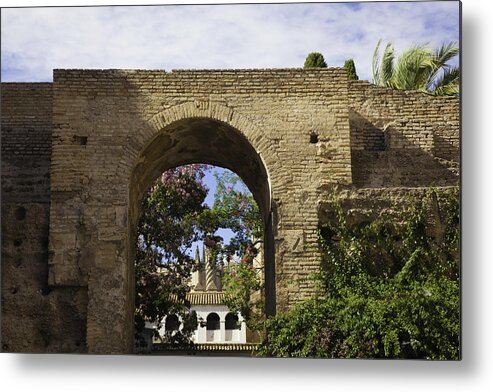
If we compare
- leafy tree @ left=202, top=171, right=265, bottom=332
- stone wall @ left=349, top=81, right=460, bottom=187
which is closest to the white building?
leafy tree @ left=202, top=171, right=265, bottom=332

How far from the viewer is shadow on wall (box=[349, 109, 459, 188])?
9.65 m

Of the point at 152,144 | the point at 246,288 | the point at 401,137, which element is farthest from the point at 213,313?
the point at 152,144

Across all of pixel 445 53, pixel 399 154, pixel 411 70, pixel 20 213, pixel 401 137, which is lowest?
pixel 20 213

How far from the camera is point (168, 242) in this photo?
15.8 m

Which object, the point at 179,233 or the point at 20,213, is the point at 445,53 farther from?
the point at 179,233

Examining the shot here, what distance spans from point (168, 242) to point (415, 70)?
275 inches

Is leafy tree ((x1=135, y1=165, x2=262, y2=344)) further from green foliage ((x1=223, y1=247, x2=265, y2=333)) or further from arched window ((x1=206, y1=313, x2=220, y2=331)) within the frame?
arched window ((x1=206, y1=313, x2=220, y2=331))

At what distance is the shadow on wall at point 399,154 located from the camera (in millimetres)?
9648

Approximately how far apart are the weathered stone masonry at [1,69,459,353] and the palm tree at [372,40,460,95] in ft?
3.82

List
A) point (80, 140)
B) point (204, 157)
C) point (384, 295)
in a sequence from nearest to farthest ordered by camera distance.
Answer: point (384, 295) < point (80, 140) < point (204, 157)

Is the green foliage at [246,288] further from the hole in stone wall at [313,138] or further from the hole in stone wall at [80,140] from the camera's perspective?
→ the hole in stone wall at [80,140]

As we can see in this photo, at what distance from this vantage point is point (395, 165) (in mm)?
9836

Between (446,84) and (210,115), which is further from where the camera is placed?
(446,84)

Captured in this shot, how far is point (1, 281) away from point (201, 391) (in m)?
2.74
